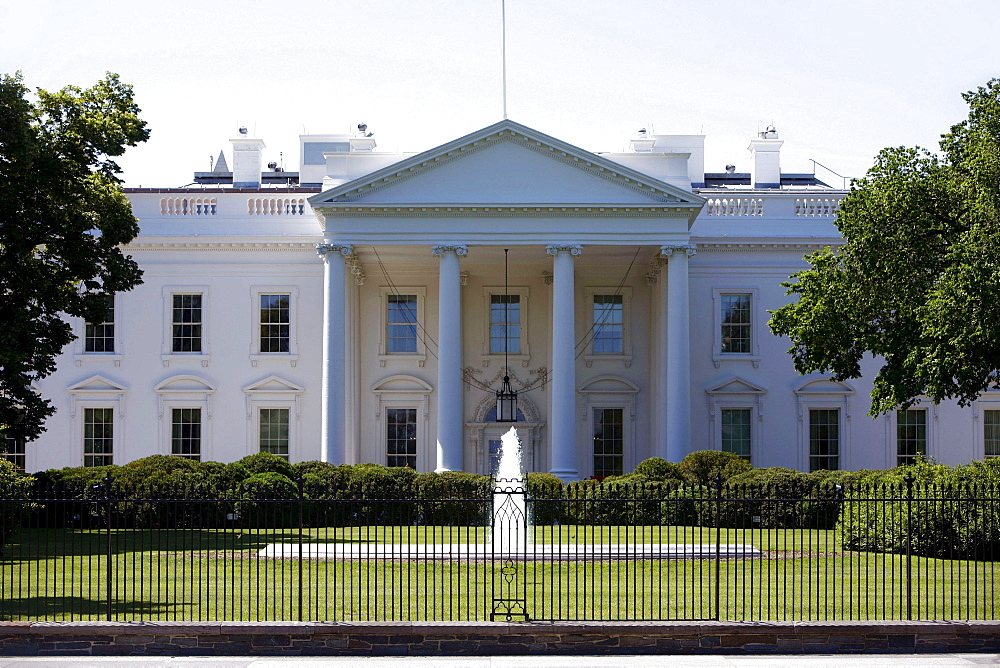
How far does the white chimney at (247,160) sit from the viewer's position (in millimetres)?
47000

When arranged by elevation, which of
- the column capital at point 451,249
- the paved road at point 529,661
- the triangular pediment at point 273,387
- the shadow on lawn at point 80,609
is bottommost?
the paved road at point 529,661

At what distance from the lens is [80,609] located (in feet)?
48.8

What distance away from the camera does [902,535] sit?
20.8 m

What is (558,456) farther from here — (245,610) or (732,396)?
(245,610)

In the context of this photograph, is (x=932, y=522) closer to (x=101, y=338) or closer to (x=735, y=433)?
→ (x=735, y=433)

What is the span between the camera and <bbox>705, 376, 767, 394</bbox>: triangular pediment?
3866 cm

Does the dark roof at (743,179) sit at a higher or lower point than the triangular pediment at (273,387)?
higher

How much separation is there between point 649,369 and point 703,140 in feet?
45.4

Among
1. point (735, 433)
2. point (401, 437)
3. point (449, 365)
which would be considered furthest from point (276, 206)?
point (735, 433)

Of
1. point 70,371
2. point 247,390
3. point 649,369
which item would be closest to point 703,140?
point 649,369

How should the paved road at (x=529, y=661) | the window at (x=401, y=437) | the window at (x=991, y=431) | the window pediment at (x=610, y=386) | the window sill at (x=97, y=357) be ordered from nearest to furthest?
the paved road at (x=529, y=661), the window sill at (x=97, y=357), the window at (x=991, y=431), the window at (x=401, y=437), the window pediment at (x=610, y=386)

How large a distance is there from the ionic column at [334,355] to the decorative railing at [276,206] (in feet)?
13.9

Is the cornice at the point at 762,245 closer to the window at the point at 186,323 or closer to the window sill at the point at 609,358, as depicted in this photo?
the window sill at the point at 609,358

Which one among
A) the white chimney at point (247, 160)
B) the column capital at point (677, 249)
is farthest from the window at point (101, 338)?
the column capital at point (677, 249)
